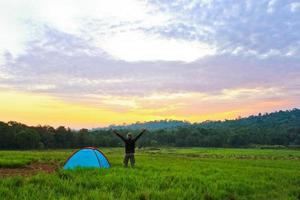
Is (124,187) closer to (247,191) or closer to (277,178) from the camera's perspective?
(247,191)

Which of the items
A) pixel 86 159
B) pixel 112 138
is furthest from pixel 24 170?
pixel 112 138

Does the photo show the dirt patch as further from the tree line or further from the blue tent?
the tree line

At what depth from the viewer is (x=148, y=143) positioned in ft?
481

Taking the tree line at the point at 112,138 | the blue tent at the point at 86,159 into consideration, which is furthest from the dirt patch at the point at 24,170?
the tree line at the point at 112,138

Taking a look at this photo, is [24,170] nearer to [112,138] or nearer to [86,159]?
[86,159]

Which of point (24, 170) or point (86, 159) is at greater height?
point (86, 159)

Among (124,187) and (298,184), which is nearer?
(124,187)

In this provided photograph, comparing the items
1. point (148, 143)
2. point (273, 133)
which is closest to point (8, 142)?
point (148, 143)

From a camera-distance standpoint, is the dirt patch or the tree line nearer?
the dirt patch

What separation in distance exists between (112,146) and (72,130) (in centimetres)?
1508

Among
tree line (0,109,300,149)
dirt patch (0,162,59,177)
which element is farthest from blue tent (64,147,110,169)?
tree line (0,109,300,149)

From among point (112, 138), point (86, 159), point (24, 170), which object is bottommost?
point (24, 170)

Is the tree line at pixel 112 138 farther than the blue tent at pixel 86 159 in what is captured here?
Yes

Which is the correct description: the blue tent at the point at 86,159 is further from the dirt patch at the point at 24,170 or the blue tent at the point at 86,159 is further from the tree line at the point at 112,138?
the tree line at the point at 112,138
